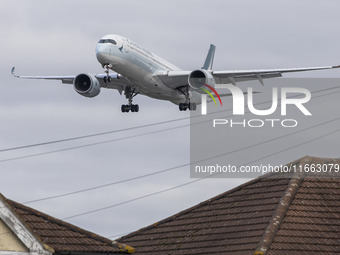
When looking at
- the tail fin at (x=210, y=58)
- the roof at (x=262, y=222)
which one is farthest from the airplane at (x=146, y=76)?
the roof at (x=262, y=222)

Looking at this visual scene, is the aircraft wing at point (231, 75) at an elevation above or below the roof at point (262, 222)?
above

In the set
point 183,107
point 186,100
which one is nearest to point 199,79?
point 183,107

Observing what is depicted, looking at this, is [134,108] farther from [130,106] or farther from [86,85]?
[86,85]

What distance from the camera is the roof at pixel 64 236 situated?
2167cm

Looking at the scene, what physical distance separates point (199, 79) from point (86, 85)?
7.34 m

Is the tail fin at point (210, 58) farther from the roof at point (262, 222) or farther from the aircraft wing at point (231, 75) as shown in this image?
the roof at point (262, 222)

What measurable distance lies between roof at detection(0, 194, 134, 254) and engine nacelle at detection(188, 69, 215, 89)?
35939 mm

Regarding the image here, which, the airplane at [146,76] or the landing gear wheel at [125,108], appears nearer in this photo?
the airplane at [146,76]

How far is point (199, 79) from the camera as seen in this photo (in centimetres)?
5925

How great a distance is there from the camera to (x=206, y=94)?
6494 centimetres

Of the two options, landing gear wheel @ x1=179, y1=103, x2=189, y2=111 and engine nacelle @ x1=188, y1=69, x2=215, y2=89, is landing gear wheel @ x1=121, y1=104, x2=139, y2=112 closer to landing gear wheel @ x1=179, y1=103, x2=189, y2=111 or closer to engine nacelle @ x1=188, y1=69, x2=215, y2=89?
landing gear wheel @ x1=179, y1=103, x2=189, y2=111

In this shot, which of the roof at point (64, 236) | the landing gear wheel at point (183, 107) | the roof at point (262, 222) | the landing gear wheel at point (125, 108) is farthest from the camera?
the landing gear wheel at point (125, 108)

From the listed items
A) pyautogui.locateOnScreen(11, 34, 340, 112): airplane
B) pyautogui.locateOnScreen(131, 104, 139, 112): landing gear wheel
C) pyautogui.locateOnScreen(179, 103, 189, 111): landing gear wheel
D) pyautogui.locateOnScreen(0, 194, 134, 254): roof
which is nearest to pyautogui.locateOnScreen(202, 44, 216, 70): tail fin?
pyautogui.locateOnScreen(11, 34, 340, 112): airplane

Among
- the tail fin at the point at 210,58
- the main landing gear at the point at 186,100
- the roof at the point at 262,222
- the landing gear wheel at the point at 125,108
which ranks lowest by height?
the roof at the point at 262,222
